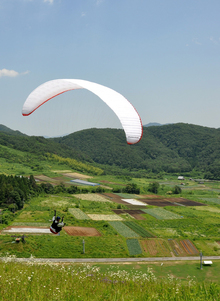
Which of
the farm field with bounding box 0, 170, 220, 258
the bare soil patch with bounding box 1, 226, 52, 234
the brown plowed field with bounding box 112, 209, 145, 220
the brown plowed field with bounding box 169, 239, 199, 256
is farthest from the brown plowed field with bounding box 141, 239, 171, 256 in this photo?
the brown plowed field with bounding box 112, 209, 145, 220

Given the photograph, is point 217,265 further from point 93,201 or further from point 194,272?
point 93,201

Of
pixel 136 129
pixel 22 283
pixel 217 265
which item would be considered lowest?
pixel 217 265

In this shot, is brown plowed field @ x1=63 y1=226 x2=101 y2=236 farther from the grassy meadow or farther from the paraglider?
the paraglider

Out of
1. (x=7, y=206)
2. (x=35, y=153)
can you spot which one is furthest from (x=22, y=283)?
(x=35, y=153)

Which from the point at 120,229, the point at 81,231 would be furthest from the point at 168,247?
the point at 81,231

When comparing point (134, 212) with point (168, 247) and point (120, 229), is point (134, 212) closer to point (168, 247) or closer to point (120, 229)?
point (120, 229)

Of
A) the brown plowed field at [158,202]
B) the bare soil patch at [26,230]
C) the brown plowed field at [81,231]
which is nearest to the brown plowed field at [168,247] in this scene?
the brown plowed field at [81,231]

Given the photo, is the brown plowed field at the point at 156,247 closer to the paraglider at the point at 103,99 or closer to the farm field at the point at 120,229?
the farm field at the point at 120,229
